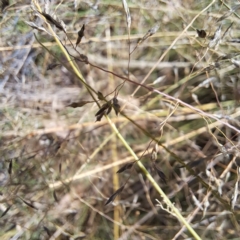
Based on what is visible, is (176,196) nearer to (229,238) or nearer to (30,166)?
(229,238)

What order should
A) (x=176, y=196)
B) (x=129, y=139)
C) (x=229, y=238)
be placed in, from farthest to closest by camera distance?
1. (x=129, y=139)
2. (x=176, y=196)
3. (x=229, y=238)

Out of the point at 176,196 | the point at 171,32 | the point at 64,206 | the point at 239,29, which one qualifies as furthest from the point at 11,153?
the point at 239,29

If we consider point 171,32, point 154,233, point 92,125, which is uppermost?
point 171,32

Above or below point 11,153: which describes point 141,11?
above

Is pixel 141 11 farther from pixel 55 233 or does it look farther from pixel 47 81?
pixel 55 233

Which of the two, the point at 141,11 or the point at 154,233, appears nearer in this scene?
the point at 154,233

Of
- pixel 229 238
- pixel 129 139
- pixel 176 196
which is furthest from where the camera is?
pixel 129 139
